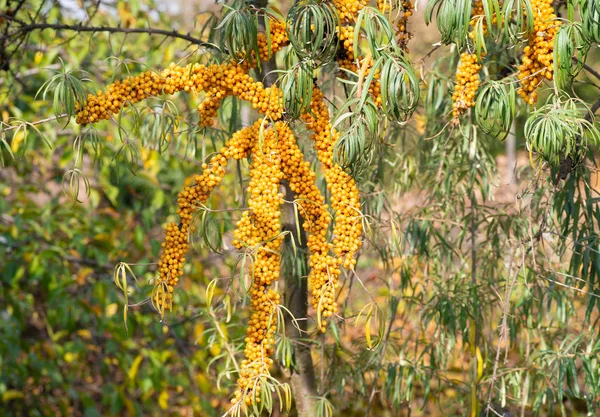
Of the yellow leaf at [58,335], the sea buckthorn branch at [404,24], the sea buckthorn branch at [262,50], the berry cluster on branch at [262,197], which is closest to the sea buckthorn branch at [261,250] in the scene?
the berry cluster on branch at [262,197]

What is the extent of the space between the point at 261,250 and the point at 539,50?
607mm

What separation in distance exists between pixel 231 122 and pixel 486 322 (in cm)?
95

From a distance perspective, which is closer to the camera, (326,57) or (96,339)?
(326,57)

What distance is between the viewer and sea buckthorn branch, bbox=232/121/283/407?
4.16ft

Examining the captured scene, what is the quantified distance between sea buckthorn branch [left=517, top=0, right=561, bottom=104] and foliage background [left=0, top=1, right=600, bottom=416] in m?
0.48

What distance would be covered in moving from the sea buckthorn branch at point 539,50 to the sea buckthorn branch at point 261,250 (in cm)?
47

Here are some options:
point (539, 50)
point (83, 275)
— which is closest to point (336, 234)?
point (539, 50)

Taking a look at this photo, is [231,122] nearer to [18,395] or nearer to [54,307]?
[54,307]

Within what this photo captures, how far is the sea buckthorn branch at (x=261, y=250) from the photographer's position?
4.16 feet

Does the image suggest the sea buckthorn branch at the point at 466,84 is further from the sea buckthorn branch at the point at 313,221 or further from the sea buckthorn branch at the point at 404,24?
the sea buckthorn branch at the point at 313,221

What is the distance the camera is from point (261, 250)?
1.28 metres

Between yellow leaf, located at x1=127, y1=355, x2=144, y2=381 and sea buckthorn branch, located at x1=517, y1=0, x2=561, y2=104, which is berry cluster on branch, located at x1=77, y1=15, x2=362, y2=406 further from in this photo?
yellow leaf, located at x1=127, y1=355, x2=144, y2=381

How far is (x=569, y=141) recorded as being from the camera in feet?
3.97

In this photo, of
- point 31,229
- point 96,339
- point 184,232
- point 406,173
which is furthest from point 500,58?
point 96,339
